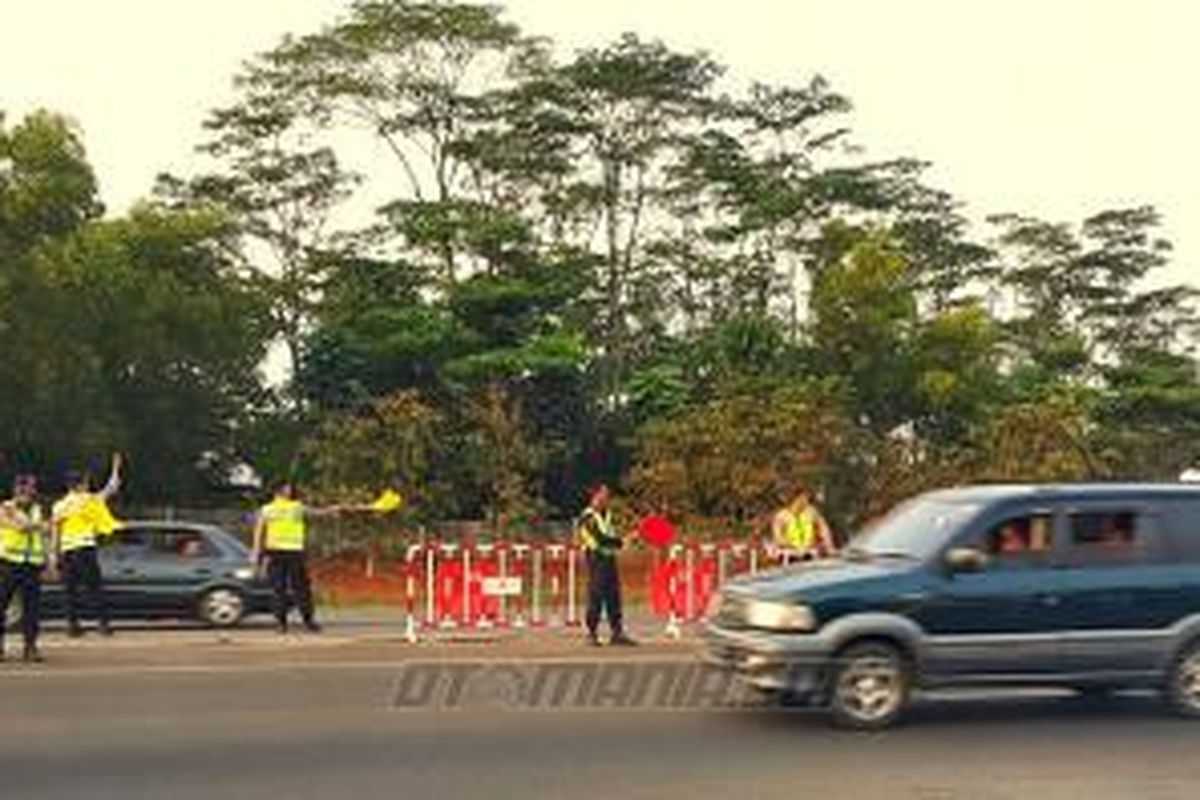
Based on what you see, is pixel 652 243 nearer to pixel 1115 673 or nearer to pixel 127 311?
pixel 127 311

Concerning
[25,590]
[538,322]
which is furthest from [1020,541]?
[538,322]

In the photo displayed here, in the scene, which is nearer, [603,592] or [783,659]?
[783,659]

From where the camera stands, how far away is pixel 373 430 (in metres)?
47.4

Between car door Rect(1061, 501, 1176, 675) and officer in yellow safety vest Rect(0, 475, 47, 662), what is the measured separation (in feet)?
30.7

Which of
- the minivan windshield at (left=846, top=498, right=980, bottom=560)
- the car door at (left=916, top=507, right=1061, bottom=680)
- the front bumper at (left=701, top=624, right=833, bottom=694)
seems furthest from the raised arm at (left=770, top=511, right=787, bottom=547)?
the front bumper at (left=701, top=624, right=833, bottom=694)

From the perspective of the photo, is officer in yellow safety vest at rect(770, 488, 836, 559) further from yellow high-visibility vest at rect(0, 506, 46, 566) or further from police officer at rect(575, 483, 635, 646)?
yellow high-visibility vest at rect(0, 506, 46, 566)

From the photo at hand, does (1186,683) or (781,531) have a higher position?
(781,531)

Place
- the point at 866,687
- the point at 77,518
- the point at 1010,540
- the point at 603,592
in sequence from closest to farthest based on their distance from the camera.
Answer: the point at 866,687
the point at 1010,540
the point at 603,592
the point at 77,518

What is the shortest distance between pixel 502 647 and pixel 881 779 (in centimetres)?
861

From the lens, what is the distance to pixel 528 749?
40.0 feet

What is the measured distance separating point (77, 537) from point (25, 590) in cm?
237

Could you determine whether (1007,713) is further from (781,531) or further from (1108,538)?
(781,531)

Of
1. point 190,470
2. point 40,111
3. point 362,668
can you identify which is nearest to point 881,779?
point 362,668

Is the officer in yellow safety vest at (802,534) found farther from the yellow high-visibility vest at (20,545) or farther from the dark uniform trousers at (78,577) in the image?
the yellow high-visibility vest at (20,545)
